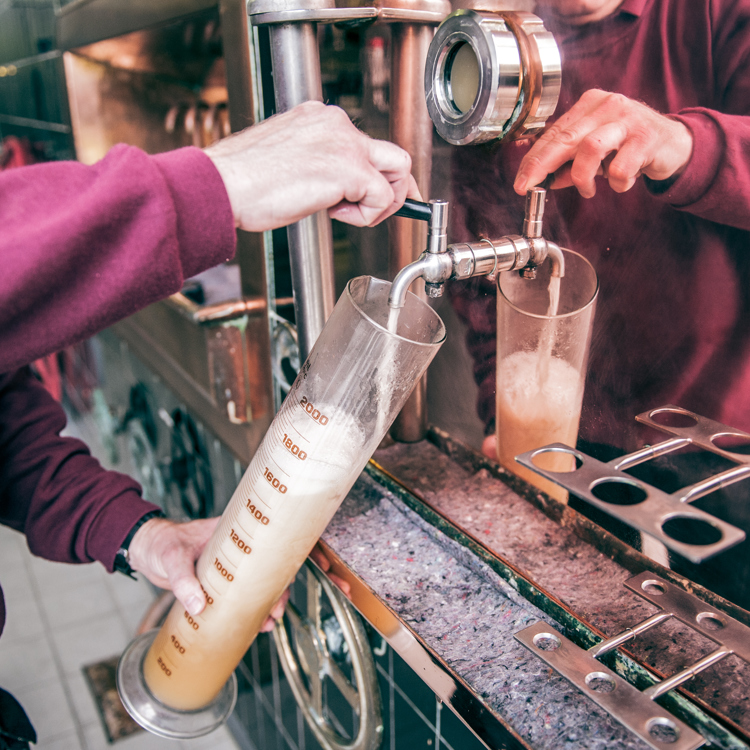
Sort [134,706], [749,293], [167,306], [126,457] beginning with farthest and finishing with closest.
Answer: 1. [126,457]
2. [167,306]
3. [134,706]
4. [749,293]

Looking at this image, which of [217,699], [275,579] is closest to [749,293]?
[275,579]

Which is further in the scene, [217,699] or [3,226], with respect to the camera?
[217,699]

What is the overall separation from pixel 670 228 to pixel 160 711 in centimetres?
92

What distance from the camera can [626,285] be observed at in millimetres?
586

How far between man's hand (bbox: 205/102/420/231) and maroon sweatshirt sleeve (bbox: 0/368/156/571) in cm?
67

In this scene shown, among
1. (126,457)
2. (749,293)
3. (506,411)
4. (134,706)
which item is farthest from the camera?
(126,457)

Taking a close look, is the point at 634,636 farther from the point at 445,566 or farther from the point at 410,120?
the point at 410,120

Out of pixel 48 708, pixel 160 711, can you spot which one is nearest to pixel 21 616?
pixel 48 708

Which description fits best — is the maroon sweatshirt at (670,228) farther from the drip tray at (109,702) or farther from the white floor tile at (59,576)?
the white floor tile at (59,576)

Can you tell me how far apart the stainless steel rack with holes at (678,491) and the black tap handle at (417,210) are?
0.82 ft

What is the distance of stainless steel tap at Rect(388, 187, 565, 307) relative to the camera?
0.57m

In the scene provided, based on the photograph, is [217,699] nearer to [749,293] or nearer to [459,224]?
[459,224]

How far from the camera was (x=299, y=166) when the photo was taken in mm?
574

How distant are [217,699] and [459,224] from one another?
788 mm
